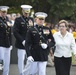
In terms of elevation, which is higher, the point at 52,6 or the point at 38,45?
the point at 38,45

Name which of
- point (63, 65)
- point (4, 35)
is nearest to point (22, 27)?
point (4, 35)

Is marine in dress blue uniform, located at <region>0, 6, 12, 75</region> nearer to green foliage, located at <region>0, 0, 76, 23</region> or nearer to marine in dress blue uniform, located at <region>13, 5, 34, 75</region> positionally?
marine in dress blue uniform, located at <region>13, 5, 34, 75</region>

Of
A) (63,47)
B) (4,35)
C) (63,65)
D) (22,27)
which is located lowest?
(63,65)

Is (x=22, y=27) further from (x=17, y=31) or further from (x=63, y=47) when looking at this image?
(x=63, y=47)

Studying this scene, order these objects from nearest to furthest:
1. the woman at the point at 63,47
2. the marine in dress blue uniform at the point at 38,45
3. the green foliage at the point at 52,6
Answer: the marine in dress blue uniform at the point at 38,45
the woman at the point at 63,47
the green foliage at the point at 52,6

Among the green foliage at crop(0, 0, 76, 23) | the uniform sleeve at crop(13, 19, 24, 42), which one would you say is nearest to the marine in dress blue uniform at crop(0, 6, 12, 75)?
the uniform sleeve at crop(13, 19, 24, 42)

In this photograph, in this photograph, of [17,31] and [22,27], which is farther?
[22,27]

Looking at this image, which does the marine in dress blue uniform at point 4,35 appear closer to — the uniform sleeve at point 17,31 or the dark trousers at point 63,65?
the uniform sleeve at point 17,31

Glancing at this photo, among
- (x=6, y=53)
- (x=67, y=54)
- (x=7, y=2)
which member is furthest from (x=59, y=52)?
(x=7, y=2)

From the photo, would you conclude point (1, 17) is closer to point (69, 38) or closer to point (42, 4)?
point (69, 38)

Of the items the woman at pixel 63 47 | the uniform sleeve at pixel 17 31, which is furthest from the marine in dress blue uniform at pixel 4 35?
the woman at pixel 63 47

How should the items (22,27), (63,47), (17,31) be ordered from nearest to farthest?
(63,47), (17,31), (22,27)

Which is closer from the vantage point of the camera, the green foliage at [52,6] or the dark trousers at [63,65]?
the dark trousers at [63,65]

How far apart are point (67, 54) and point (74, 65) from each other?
5782 millimetres
